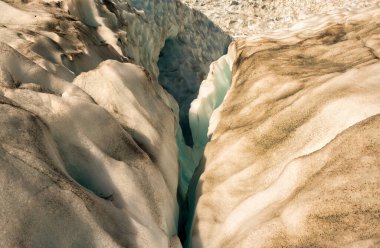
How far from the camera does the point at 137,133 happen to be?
410 cm

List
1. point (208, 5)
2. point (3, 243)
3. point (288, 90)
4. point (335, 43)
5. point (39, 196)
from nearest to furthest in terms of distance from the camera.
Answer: point (3, 243) < point (39, 196) < point (288, 90) < point (335, 43) < point (208, 5)

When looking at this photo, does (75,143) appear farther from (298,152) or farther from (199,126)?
(199,126)

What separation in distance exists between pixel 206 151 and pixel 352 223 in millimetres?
2595

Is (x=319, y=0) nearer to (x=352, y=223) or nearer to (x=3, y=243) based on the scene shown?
(x=352, y=223)

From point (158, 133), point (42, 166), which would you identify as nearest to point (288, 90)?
point (158, 133)

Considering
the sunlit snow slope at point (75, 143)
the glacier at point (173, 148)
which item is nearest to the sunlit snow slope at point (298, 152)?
the glacier at point (173, 148)

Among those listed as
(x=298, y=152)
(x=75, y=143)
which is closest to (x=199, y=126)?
(x=298, y=152)

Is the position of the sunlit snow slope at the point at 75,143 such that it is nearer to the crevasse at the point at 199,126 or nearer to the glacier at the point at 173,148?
the glacier at the point at 173,148

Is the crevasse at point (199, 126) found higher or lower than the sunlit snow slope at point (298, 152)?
lower

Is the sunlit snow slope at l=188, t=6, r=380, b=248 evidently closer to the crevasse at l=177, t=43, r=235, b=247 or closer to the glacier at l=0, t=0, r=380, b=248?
the glacier at l=0, t=0, r=380, b=248

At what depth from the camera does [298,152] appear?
394 centimetres

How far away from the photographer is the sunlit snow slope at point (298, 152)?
2.92 metres

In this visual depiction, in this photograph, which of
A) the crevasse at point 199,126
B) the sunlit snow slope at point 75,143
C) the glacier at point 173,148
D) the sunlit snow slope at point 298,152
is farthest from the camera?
the crevasse at point 199,126

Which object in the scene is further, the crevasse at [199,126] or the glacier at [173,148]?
the crevasse at [199,126]
